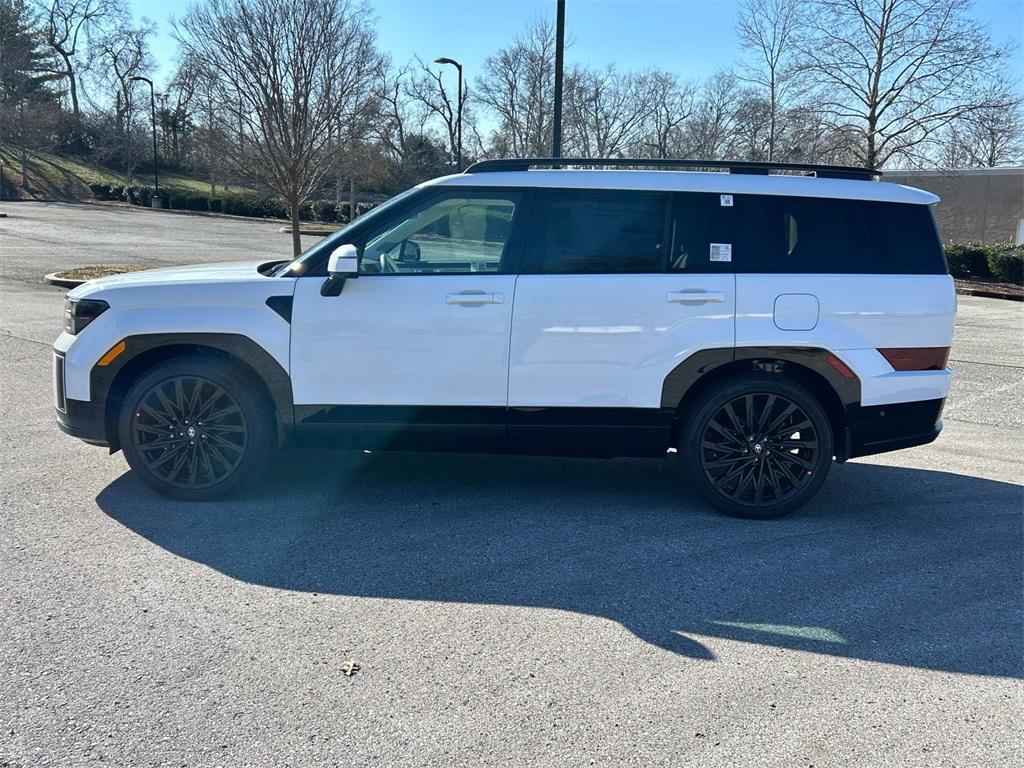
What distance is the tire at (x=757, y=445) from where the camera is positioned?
4.94 metres

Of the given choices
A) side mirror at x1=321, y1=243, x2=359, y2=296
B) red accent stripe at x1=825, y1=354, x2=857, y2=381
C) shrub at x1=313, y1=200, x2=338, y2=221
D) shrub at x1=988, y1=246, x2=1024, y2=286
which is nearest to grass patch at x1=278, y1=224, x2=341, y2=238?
shrub at x1=313, y1=200, x2=338, y2=221

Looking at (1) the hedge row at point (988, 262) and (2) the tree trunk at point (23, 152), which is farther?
(2) the tree trunk at point (23, 152)

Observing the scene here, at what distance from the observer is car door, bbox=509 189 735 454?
4805mm

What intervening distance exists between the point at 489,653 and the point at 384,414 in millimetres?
1814

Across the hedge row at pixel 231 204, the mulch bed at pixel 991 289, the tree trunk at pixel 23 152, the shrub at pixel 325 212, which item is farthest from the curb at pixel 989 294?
the tree trunk at pixel 23 152

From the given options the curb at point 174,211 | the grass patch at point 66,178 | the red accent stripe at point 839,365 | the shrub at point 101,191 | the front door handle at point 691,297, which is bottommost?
the red accent stripe at point 839,365

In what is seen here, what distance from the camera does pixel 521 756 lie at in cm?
281

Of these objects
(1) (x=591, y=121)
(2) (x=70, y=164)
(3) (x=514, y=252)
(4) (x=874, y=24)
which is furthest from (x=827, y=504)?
(2) (x=70, y=164)

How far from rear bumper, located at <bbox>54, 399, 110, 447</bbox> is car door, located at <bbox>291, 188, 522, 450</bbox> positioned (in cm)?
115

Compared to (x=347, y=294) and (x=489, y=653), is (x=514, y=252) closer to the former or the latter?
(x=347, y=294)

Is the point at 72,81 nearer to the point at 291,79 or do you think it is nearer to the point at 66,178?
the point at 66,178

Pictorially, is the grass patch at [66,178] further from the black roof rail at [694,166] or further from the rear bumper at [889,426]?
the rear bumper at [889,426]

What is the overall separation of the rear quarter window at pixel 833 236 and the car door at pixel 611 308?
0.62ft

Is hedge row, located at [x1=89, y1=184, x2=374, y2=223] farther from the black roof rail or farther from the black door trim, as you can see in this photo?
the black door trim
